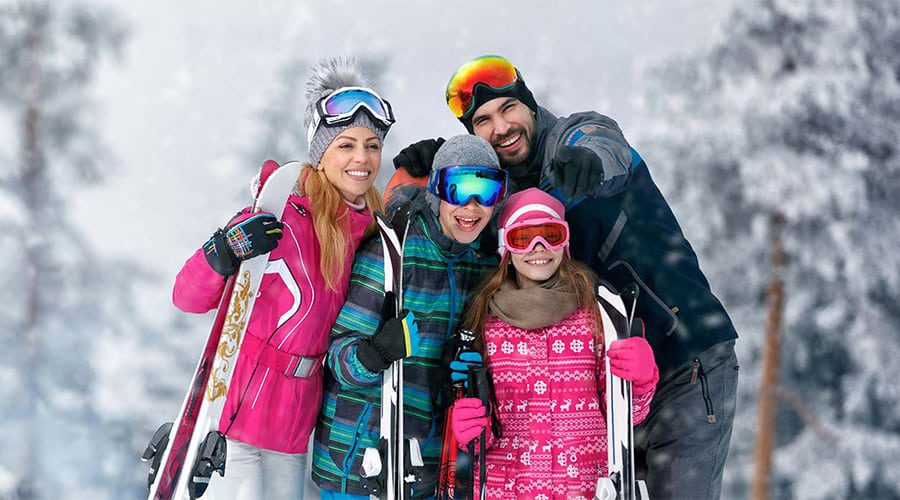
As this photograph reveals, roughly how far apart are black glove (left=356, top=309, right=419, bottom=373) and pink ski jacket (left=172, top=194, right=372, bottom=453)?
1.02ft

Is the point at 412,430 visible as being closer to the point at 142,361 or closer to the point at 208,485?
the point at 208,485

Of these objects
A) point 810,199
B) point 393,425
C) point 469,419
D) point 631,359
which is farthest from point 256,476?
point 810,199

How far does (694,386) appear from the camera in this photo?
312 cm

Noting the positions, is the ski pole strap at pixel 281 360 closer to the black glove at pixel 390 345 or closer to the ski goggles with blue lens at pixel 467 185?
the black glove at pixel 390 345

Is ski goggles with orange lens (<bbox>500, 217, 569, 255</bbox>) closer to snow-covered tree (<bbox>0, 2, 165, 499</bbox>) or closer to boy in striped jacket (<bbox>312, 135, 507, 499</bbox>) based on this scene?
boy in striped jacket (<bbox>312, 135, 507, 499</bbox>)

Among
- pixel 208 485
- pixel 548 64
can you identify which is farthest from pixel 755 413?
pixel 208 485

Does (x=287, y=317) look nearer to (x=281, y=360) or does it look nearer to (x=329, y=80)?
(x=281, y=360)

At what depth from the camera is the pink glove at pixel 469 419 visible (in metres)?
2.68

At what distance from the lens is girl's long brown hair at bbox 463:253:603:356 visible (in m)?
2.88

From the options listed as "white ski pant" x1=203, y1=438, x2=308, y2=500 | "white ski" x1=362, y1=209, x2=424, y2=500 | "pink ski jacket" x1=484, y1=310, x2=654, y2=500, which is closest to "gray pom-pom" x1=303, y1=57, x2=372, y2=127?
"white ski" x1=362, y1=209, x2=424, y2=500

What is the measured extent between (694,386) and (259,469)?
170 centimetres

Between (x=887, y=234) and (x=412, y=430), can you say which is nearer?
(x=412, y=430)

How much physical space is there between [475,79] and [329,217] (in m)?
0.91

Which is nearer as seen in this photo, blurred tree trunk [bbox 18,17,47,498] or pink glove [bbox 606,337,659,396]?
pink glove [bbox 606,337,659,396]
